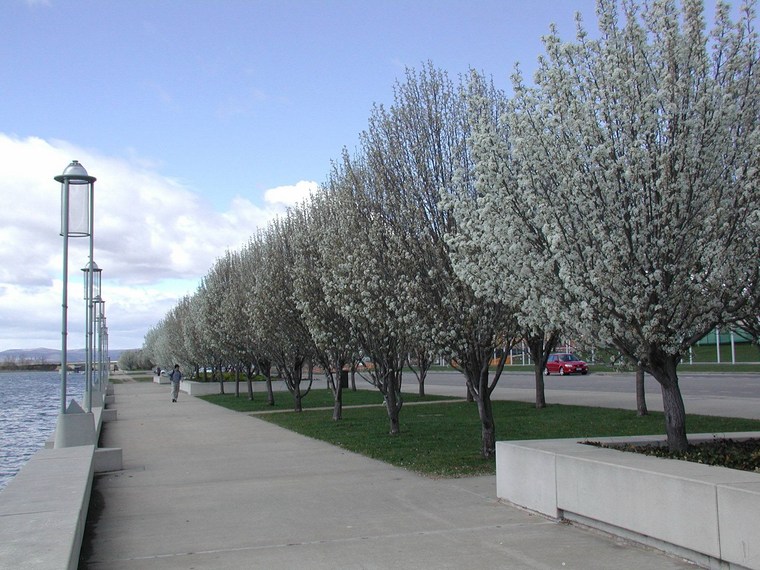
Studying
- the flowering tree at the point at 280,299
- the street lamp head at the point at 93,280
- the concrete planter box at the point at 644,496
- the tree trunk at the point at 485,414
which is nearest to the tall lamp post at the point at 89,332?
the street lamp head at the point at 93,280

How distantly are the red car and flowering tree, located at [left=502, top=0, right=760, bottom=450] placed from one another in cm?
4375

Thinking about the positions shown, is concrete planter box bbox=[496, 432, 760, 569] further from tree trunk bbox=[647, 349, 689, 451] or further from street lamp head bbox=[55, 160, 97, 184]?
street lamp head bbox=[55, 160, 97, 184]

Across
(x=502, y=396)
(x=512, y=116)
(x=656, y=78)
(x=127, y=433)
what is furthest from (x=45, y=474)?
(x=502, y=396)

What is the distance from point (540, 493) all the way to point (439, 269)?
15.2ft

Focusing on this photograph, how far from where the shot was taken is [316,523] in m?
8.49

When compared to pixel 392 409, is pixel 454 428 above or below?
below

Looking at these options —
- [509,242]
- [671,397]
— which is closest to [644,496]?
[671,397]

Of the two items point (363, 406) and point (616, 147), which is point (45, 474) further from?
point (363, 406)

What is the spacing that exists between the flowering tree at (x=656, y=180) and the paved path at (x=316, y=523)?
2349 mm

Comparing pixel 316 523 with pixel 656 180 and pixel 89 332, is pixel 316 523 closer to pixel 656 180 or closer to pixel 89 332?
pixel 656 180

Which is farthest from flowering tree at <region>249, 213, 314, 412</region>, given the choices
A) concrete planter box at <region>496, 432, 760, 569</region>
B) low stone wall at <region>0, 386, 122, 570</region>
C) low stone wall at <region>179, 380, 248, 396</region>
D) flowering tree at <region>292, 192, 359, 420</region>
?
low stone wall at <region>179, 380, 248, 396</region>

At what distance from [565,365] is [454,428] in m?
34.8

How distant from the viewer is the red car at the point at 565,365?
5169 cm

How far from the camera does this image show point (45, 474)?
9.16m
